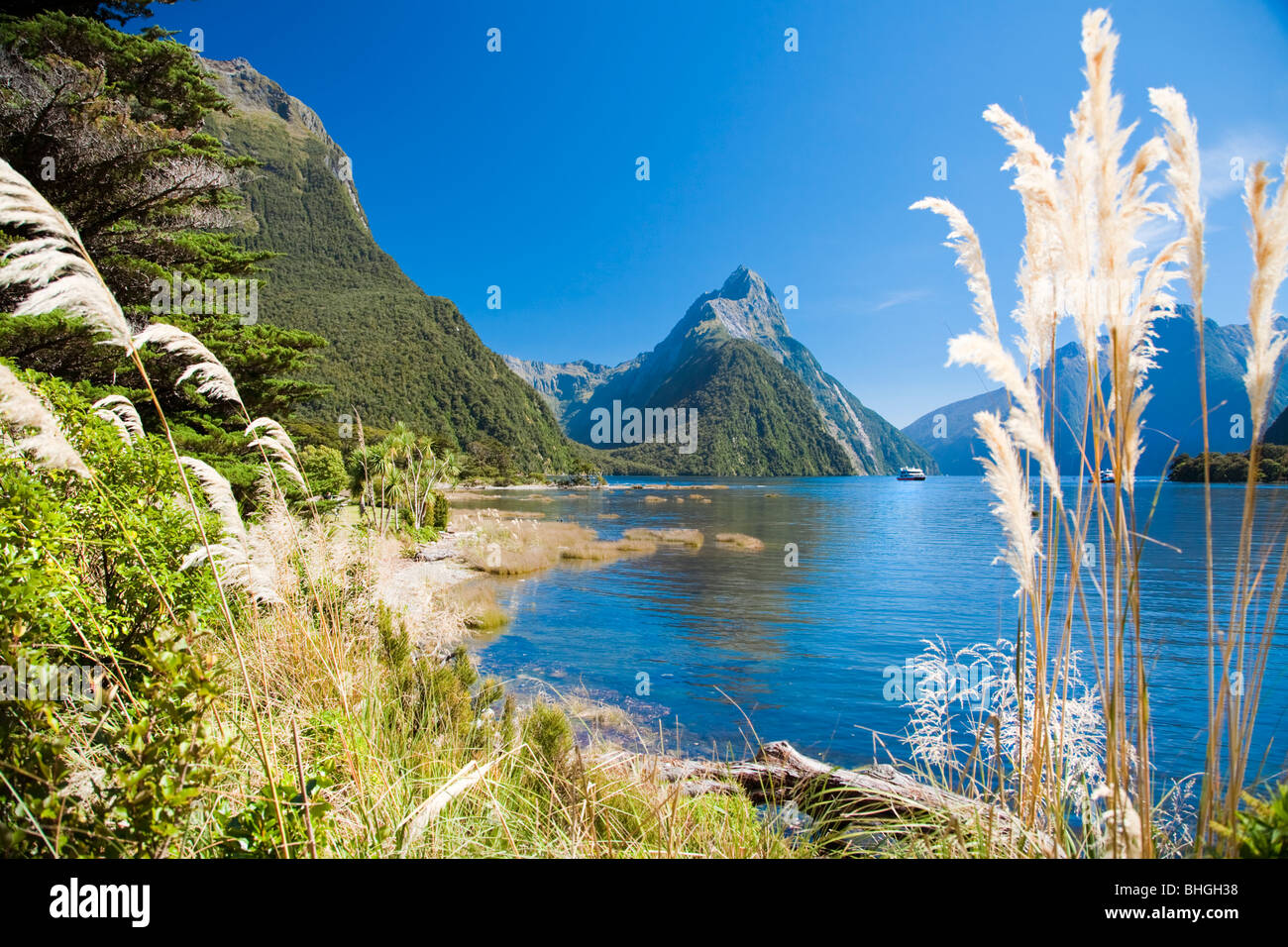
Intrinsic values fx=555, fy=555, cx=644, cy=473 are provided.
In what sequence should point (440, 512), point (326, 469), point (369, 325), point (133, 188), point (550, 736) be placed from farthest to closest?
point (369, 325), point (440, 512), point (326, 469), point (133, 188), point (550, 736)

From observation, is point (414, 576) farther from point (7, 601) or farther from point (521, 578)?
point (7, 601)

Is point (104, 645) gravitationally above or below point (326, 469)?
below

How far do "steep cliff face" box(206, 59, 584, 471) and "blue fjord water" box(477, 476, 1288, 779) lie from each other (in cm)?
8353

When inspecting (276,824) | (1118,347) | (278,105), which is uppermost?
(278,105)

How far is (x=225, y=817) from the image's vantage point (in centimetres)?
212

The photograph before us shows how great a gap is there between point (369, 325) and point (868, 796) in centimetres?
13080

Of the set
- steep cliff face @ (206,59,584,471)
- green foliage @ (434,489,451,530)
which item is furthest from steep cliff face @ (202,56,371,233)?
green foliage @ (434,489,451,530)

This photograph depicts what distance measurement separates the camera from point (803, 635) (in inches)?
540

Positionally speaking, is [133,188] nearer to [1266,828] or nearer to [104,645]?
[104,645]

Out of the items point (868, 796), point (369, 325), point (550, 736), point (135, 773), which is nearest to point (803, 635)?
point (550, 736)

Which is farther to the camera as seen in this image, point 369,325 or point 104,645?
point 369,325

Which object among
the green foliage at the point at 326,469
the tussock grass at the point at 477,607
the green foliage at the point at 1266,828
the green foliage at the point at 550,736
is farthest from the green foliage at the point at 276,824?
the green foliage at the point at 326,469

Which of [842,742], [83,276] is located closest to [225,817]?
[83,276]
